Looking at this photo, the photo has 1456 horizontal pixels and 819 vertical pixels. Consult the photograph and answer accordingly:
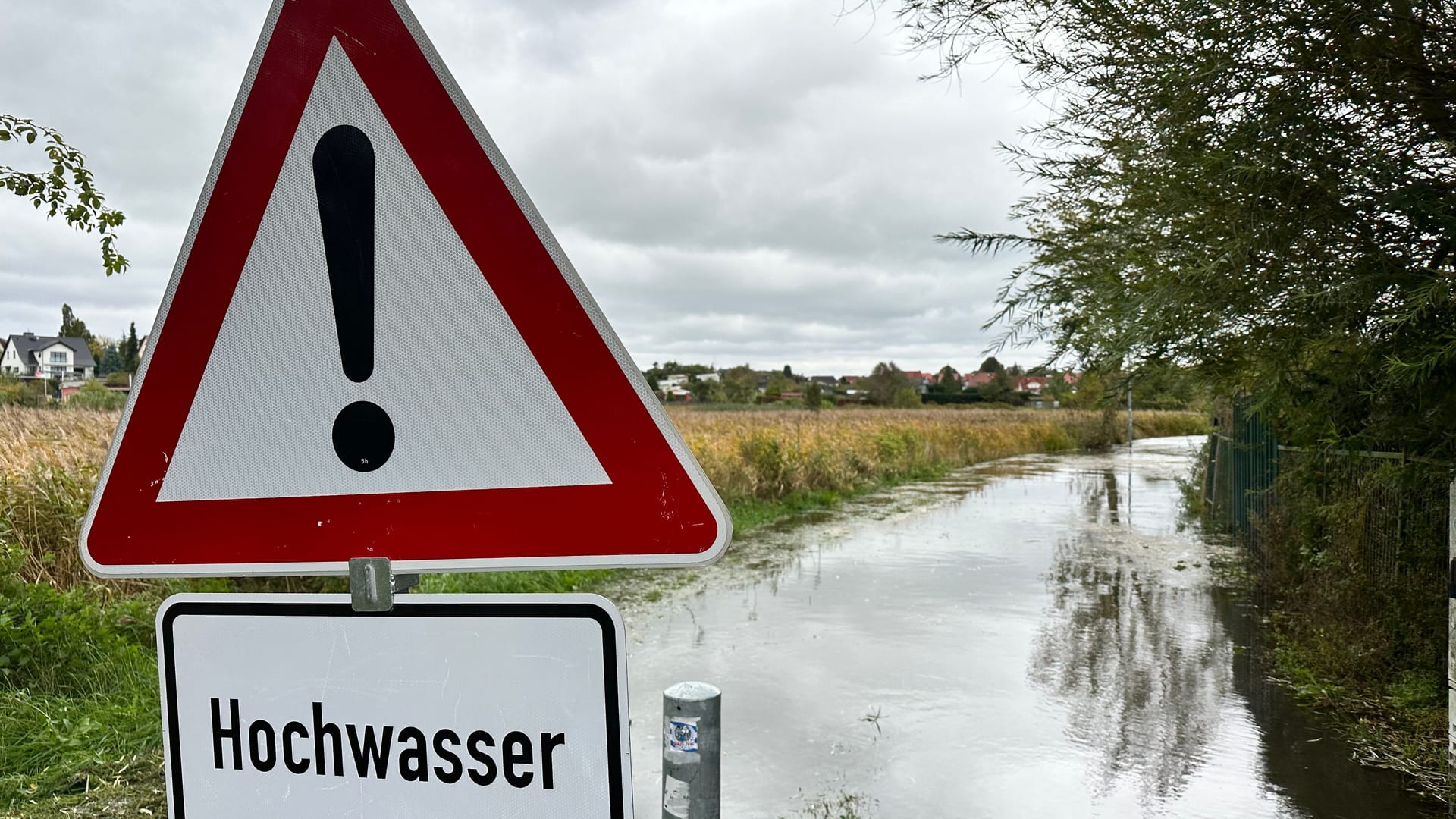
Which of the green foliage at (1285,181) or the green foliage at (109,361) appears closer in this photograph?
the green foliage at (1285,181)

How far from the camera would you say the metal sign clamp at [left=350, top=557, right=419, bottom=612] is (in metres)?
1.39

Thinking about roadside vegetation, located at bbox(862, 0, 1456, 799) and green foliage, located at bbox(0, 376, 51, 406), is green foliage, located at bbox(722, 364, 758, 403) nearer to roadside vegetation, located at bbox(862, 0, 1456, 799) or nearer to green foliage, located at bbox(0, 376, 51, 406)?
green foliage, located at bbox(0, 376, 51, 406)

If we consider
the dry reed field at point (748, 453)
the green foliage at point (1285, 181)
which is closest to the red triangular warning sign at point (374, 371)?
the green foliage at point (1285, 181)

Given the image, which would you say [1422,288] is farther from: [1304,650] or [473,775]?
[1304,650]

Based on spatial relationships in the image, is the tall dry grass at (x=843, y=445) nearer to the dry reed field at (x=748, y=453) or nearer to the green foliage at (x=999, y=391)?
the dry reed field at (x=748, y=453)

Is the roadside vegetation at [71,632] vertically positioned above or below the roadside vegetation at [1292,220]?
below

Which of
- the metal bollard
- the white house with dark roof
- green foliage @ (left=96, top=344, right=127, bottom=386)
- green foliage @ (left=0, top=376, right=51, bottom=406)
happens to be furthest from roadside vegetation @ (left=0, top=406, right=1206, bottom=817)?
the white house with dark roof

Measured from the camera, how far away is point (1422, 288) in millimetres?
3375

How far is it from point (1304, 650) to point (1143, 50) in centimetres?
469

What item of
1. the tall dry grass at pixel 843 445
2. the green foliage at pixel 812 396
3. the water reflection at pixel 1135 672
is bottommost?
the water reflection at pixel 1135 672

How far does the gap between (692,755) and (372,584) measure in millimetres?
833

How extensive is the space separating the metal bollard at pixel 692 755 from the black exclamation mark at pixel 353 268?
0.90m

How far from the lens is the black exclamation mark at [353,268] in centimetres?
145

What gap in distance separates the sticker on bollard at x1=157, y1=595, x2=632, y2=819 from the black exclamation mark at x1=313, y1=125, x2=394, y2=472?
0.23 meters
